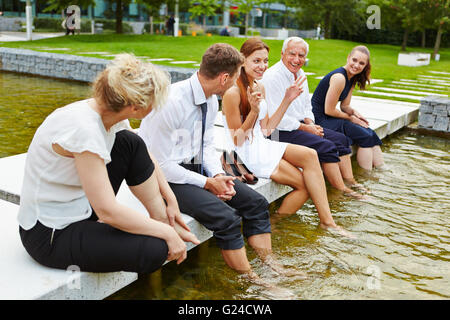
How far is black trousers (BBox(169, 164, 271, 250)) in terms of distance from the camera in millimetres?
2951

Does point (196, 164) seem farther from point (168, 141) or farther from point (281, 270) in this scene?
point (281, 270)

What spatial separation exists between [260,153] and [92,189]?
2082 millimetres

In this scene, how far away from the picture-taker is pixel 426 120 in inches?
312

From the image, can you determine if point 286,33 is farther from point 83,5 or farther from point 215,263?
point 215,263

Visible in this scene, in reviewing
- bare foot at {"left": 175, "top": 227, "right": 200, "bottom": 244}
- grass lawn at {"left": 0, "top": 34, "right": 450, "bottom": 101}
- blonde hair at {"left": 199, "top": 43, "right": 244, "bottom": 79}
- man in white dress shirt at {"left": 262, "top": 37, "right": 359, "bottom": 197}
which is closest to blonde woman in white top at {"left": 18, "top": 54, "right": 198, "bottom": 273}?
bare foot at {"left": 175, "top": 227, "right": 200, "bottom": 244}

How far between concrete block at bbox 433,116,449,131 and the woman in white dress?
4750 millimetres

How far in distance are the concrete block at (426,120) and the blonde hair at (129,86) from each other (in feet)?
22.2

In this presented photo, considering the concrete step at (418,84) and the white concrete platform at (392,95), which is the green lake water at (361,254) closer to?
the white concrete platform at (392,95)

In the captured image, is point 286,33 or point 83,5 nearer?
point 83,5

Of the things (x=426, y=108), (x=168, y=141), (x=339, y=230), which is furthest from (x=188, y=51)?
(x=168, y=141)

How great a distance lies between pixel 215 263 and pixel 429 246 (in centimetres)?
181

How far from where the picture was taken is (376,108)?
8.27 metres
